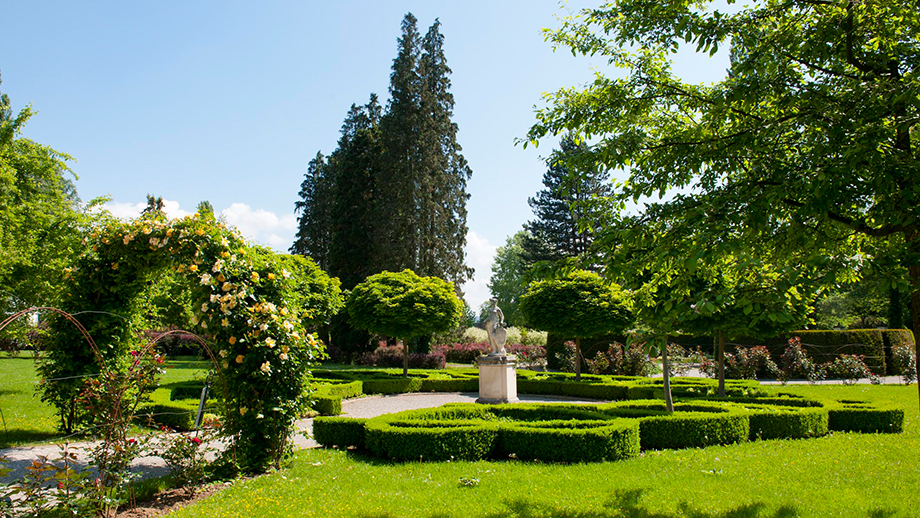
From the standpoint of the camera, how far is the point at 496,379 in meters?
13.3

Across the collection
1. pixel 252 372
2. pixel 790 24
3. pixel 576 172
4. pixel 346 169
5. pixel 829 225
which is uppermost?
pixel 346 169

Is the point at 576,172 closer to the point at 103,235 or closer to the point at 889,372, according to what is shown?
the point at 103,235

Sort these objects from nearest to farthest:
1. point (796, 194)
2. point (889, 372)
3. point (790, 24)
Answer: point (796, 194) < point (790, 24) < point (889, 372)

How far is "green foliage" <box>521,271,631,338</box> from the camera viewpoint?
17.0m

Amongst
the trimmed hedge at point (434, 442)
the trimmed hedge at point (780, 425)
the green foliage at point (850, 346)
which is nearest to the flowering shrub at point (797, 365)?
the green foliage at point (850, 346)

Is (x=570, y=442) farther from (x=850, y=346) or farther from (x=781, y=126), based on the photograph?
(x=850, y=346)

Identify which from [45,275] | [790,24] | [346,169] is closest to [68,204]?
[45,275]

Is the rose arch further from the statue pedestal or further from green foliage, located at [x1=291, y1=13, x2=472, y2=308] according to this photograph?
green foliage, located at [x1=291, y1=13, x2=472, y2=308]

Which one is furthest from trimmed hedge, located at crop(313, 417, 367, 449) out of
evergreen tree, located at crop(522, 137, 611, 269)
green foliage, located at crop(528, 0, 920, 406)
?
evergreen tree, located at crop(522, 137, 611, 269)

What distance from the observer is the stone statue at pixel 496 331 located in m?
13.5

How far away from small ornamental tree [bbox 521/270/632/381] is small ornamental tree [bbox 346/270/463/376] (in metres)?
3.54

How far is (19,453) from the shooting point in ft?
25.8

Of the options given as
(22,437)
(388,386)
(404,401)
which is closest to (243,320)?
(22,437)

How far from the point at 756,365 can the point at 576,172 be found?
1636 cm
